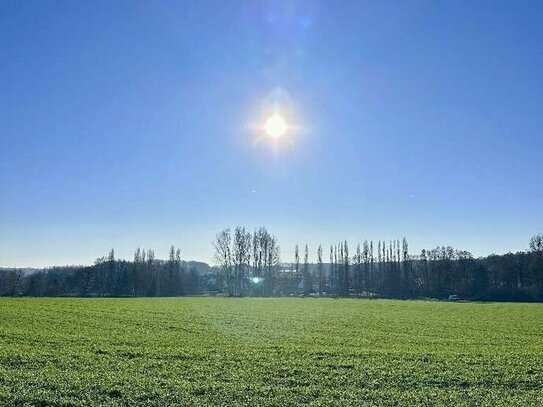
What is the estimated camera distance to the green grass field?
15281 mm

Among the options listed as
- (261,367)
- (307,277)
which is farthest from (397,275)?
(261,367)

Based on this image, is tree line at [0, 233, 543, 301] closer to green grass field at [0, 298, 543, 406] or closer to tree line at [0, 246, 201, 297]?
tree line at [0, 246, 201, 297]

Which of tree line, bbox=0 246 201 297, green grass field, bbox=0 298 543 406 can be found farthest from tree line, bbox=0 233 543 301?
green grass field, bbox=0 298 543 406

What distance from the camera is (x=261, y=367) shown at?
67.5ft

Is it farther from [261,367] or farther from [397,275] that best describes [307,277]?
[261,367]

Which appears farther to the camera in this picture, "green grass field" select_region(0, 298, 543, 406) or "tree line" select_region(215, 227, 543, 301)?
"tree line" select_region(215, 227, 543, 301)

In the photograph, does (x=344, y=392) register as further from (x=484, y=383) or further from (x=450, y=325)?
(x=450, y=325)

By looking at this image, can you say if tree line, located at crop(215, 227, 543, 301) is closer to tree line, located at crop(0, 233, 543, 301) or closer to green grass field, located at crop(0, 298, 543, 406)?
tree line, located at crop(0, 233, 543, 301)

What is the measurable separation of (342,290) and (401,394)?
162 meters

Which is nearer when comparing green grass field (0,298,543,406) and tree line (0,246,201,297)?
green grass field (0,298,543,406)

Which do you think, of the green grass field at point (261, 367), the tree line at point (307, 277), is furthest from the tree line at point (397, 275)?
the green grass field at point (261, 367)

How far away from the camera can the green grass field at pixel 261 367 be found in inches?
602

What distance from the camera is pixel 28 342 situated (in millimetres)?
27297

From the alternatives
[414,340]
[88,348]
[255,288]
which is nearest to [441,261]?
[255,288]
